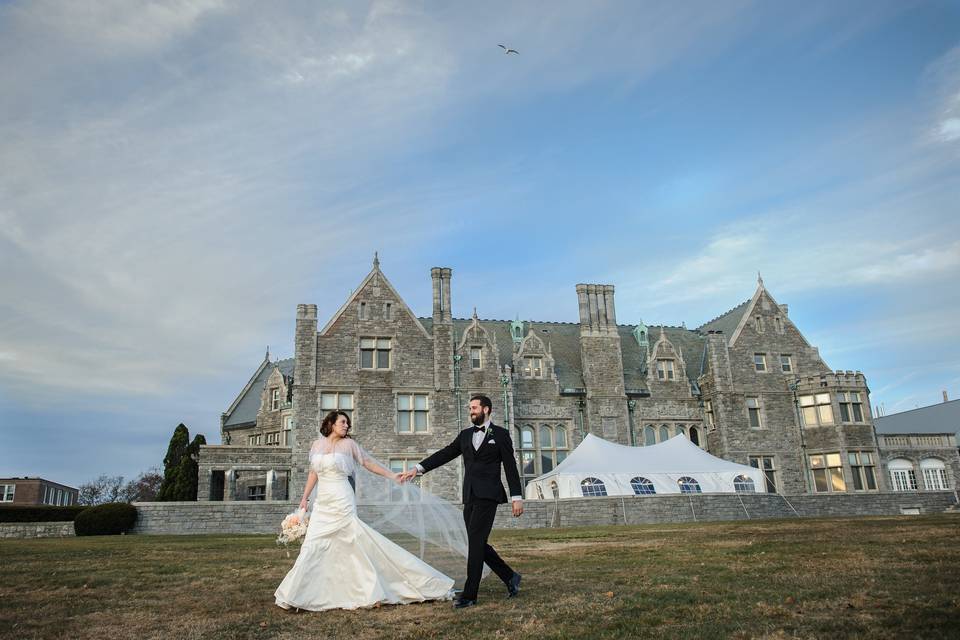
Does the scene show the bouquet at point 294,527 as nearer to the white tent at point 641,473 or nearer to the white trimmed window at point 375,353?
the white tent at point 641,473

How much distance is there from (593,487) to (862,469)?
16.0 metres

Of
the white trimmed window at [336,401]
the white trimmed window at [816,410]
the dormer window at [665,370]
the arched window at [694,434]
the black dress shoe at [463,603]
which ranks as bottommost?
the black dress shoe at [463,603]

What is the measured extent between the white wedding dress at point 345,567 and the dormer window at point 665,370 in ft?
109

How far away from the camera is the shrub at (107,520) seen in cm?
2522

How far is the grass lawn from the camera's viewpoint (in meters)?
6.38

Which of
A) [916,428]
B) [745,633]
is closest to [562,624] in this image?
[745,633]

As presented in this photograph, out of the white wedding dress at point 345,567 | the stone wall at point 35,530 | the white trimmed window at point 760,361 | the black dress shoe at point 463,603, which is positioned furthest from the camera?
the white trimmed window at point 760,361

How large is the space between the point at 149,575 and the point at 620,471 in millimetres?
23690

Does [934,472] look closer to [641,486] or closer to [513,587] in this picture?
[641,486]

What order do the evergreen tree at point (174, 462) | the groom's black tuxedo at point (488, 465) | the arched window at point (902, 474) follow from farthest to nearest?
the evergreen tree at point (174, 462) < the arched window at point (902, 474) < the groom's black tuxedo at point (488, 465)

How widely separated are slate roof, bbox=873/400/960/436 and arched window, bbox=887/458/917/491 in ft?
85.5

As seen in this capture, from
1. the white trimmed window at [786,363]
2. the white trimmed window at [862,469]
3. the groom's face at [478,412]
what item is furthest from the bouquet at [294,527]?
the white trimmed window at [786,363]

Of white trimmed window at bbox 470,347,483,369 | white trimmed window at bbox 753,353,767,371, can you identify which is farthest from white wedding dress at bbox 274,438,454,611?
white trimmed window at bbox 753,353,767,371

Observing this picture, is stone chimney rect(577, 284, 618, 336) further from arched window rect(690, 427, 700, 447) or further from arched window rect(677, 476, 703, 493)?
arched window rect(677, 476, 703, 493)
